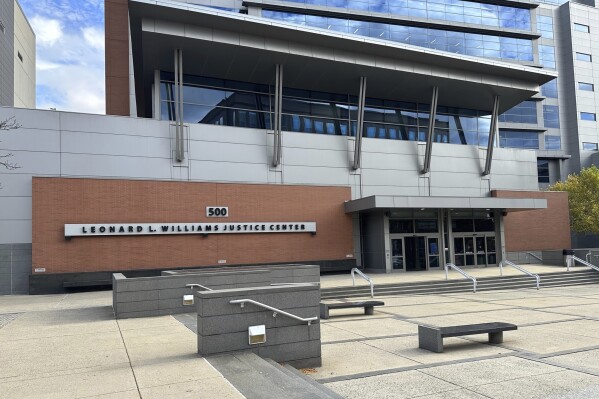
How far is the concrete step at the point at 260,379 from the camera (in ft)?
18.4

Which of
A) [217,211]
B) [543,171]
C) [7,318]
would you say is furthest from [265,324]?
[543,171]

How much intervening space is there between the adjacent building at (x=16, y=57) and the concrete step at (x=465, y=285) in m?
46.9

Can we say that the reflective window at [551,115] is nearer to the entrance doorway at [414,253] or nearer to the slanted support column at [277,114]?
the entrance doorway at [414,253]

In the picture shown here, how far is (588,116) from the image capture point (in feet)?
203

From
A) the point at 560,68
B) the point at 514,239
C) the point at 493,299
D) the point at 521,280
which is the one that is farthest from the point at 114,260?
the point at 560,68

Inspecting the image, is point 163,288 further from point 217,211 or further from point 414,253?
point 414,253

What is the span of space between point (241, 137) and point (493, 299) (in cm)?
1508

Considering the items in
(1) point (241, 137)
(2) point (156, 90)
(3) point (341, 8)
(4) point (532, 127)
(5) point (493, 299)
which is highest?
(3) point (341, 8)

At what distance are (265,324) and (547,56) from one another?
63650mm

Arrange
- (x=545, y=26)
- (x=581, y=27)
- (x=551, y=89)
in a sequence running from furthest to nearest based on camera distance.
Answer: (x=581, y=27) → (x=545, y=26) → (x=551, y=89)

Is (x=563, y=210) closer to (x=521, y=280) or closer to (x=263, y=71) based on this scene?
(x=521, y=280)

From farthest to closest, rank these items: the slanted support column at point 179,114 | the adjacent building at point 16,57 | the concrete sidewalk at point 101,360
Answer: the adjacent building at point 16,57 → the slanted support column at point 179,114 → the concrete sidewalk at point 101,360

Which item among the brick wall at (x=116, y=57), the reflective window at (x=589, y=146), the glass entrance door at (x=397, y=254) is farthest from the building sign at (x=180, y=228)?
the reflective window at (x=589, y=146)

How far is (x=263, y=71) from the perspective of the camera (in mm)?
27734
